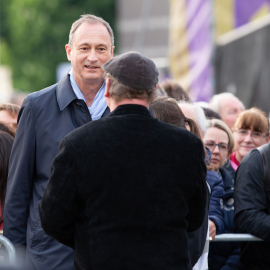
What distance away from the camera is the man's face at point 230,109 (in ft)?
21.0

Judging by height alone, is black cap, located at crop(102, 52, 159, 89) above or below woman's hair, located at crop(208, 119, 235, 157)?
above

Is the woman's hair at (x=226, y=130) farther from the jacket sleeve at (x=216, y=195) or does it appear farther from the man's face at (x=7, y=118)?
the man's face at (x=7, y=118)

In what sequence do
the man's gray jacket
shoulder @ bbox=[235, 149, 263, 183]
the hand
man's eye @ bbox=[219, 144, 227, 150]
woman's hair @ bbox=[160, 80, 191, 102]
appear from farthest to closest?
woman's hair @ bbox=[160, 80, 191, 102], man's eye @ bbox=[219, 144, 227, 150], shoulder @ bbox=[235, 149, 263, 183], the hand, the man's gray jacket

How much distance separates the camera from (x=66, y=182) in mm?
2301

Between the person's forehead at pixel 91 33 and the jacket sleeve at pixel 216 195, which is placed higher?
the person's forehead at pixel 91 33

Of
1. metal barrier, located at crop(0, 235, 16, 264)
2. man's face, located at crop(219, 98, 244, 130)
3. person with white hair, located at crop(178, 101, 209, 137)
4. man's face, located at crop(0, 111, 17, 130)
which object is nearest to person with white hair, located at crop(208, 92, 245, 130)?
man's face, located at crop(219, 98, 244, 130)

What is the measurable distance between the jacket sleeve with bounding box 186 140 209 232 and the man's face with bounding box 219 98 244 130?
158 inches

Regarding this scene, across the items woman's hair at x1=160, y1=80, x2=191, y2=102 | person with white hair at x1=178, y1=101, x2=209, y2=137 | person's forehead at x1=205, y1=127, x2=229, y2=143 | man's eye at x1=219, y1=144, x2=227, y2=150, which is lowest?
man's eye at x1=219, y1=144, x2=227, y2=150

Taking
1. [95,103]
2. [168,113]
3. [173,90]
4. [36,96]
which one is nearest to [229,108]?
[173,90]

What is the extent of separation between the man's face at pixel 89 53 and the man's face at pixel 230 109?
337 centimetres

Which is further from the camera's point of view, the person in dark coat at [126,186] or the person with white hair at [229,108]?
the person with white hair at [229,108]

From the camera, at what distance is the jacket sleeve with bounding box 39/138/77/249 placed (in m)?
2.30

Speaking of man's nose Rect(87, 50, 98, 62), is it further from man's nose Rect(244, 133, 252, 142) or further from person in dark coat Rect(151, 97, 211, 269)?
man's nose Rect(244, 133, 252, 142)

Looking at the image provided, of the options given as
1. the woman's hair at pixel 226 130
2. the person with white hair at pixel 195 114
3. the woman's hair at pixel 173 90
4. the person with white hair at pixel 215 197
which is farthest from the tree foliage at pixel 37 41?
the person with white hair at pixel 215 197
